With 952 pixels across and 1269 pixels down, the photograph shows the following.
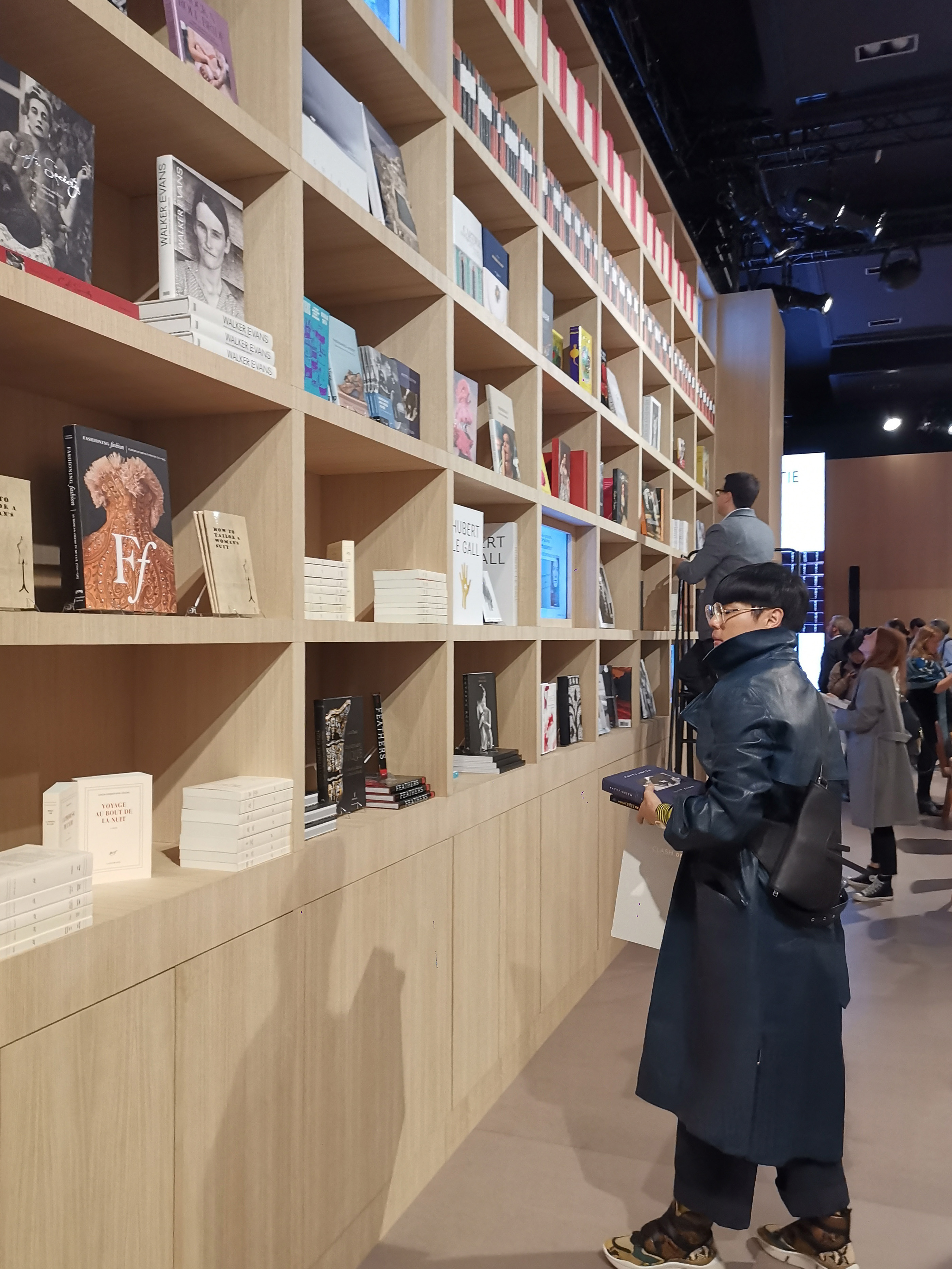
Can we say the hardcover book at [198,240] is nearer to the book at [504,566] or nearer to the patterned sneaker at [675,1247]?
the book at [504,566]

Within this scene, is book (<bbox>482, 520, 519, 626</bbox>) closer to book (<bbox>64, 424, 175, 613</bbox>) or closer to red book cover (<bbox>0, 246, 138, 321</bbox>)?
book (<bbox>64, 424, 175, 613</bbox>)

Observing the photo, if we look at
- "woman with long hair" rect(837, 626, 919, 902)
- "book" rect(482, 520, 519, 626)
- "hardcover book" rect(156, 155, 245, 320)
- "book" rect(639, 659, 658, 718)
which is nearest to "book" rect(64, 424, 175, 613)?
"hardcover book" rect(156, 155, 245, 320)

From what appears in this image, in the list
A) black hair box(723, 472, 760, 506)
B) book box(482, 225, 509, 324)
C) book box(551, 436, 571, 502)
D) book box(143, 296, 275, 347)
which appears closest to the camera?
book box(143, 296, 275, 347)

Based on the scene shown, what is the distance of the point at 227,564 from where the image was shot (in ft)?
6.25

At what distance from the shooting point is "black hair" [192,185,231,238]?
1.85 meters

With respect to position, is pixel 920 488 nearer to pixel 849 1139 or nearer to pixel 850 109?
pixel 850 109

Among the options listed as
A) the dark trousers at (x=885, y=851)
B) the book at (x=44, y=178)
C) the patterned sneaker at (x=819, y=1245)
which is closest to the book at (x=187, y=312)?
the book at (x=44, y=178)

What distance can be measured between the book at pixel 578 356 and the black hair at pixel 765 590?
73.7 inches

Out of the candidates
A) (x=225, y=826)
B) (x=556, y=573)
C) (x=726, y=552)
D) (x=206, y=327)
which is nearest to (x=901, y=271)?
(x=726, y=552)

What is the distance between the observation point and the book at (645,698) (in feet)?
17.2

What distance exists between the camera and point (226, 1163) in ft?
5.90

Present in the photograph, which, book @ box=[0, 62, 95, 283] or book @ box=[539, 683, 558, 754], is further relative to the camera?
book @ box=[539, 683, 558, 754]

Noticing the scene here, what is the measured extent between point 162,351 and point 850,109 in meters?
6.77

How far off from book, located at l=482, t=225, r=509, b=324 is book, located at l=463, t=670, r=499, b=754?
117 centimetres
